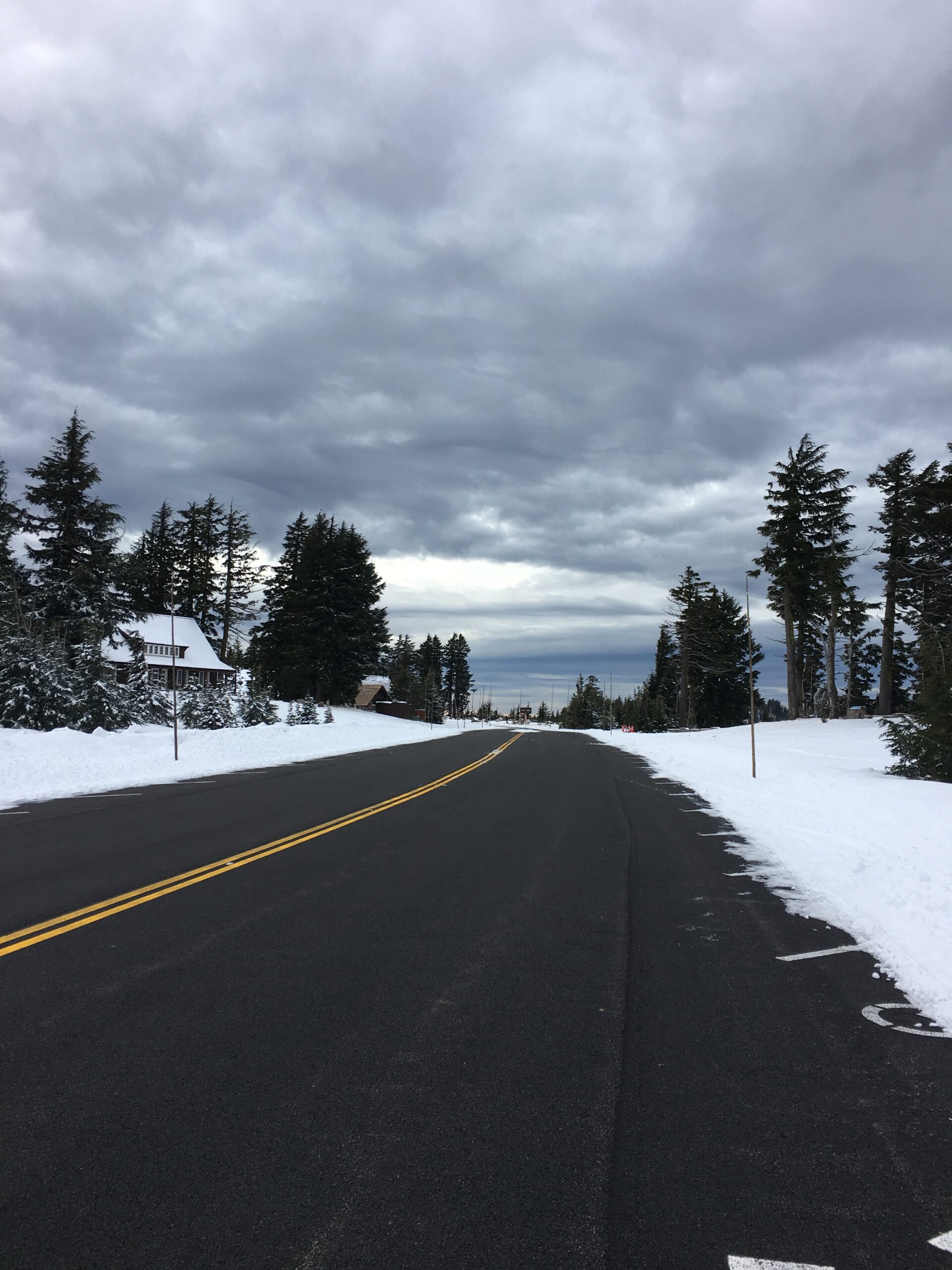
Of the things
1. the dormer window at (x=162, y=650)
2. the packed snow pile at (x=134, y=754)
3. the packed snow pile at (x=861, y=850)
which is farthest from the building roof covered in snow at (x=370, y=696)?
the packed snow pile at (x=861, y=850)

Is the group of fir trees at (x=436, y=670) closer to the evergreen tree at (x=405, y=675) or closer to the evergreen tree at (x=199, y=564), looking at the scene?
the evergreen tree at (x=405, y=675)

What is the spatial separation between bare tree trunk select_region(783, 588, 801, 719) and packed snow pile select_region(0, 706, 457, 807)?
24.4 m

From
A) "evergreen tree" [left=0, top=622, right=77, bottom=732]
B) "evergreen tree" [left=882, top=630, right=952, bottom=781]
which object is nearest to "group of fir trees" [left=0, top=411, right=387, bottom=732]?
"evergreen tree" [left=0, top=622, right=77, bottom=732]

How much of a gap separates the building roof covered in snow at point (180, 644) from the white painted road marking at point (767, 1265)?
54.4 meters

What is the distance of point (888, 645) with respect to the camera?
131 feet

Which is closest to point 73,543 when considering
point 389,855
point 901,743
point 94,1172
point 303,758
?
point 303,758

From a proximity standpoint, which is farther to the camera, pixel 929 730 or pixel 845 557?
pixel 845 557

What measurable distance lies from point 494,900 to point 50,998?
3.62m

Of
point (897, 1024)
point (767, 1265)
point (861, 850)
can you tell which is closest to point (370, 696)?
point (861, 850)

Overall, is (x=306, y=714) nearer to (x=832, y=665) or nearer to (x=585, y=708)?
(x=832, y=665)

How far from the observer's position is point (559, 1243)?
2406 mm

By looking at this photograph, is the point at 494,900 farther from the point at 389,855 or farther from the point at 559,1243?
the point at 559,1243

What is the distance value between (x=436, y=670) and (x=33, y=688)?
11603 centimetres

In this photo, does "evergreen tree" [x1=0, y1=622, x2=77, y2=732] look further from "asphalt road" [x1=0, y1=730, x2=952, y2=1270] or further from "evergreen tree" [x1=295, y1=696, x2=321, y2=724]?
"asphalt road" [x1=0, y1=730, x2=952, y2=1270]
